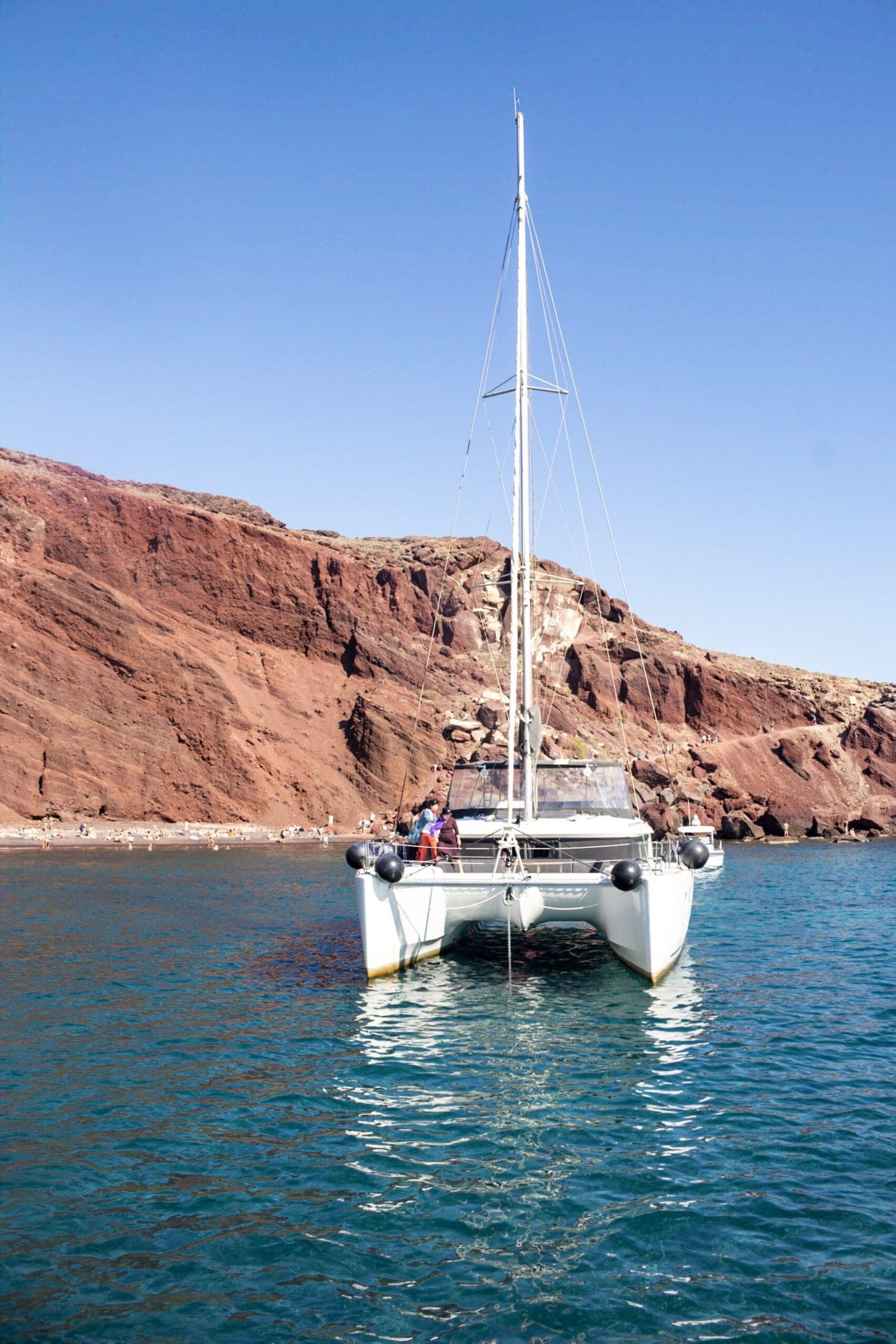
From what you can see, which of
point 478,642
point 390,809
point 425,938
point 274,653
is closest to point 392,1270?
point 425,938

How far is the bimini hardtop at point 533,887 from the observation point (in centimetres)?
1492

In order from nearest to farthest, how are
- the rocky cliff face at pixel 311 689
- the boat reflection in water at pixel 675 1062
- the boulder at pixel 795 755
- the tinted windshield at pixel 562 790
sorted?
the boat reflection in water at pixel 675 1062 < the tinted windshield at pixel 562 790 < the rocky cliff face at pixel 311 689 < the boulder at pixel 795 755

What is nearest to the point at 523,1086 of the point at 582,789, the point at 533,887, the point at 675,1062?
the point at 675,1062

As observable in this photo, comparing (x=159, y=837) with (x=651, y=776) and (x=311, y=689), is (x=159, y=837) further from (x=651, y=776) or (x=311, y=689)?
(x=651, y=776)

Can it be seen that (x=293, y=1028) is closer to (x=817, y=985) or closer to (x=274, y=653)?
(x=817, y=985)

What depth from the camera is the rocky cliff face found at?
53.1 metres

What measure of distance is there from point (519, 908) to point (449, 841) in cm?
201

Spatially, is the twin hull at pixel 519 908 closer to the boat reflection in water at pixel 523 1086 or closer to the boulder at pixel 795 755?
the boat reflection in water at pixel 523 1086

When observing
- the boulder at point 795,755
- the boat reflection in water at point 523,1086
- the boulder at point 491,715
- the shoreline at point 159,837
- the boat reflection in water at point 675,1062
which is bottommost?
the boat reflection in water at point 675,1062

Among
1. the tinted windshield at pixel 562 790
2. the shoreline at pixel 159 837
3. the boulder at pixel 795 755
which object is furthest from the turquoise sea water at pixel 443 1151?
the boulder at pixel 795 755

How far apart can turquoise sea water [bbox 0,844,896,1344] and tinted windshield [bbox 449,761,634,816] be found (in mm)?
3755

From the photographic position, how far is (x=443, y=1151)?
8523 mm

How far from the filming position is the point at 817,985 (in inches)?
630

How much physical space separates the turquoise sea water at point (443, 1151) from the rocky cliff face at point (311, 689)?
36.9 m
